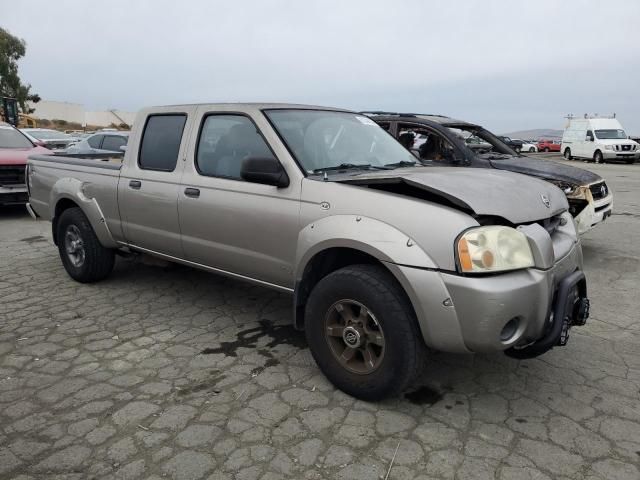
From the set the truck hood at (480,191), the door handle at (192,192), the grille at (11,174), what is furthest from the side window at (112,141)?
the truck hood at (480,191)

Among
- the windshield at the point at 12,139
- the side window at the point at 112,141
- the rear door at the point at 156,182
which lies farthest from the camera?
the side window at the point at 112,141

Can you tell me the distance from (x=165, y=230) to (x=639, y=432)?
351 cm

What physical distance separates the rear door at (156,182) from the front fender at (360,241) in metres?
1.43

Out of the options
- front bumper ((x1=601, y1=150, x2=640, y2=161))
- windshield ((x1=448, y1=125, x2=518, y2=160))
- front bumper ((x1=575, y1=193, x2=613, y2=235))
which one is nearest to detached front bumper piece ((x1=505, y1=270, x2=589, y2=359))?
front bumper ((x1=575, y1=193, x2=613, y2=235))

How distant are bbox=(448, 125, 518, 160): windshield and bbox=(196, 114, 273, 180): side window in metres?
3.72

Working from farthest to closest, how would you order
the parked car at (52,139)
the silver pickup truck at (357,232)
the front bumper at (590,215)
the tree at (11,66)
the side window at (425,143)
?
the tree at (11,66) < the parked car at (52,139) < the side window at (425,143) < the front bumper at (590,215) < the silver pickup truck at (357,232)

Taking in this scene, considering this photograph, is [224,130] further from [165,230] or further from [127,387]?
[127,387]

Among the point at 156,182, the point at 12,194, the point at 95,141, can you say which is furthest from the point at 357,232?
the point at 95,141

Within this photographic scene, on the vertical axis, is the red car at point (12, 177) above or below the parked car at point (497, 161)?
below

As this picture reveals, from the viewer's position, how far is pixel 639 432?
107 inches

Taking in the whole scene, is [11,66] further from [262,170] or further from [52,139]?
[262,170]

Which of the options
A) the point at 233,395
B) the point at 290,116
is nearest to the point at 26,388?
the point at 233,395

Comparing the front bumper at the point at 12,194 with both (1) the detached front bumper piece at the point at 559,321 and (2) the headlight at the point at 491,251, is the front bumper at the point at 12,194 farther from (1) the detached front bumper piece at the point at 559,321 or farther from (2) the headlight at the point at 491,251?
(1) the detached front bumper piece at the point at 559,321

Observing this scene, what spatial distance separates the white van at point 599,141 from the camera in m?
25.4
